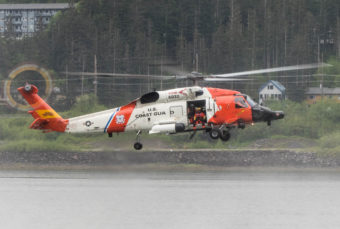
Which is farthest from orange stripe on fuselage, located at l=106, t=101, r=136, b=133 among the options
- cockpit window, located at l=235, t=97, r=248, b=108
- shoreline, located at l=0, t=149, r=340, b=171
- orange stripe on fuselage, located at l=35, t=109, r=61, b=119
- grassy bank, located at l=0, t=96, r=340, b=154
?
grassy bank, located at l=0, t=96, r=340, b=154

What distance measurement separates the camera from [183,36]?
291ft

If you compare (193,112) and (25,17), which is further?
(25,17)

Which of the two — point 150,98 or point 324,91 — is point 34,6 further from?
point 150,98

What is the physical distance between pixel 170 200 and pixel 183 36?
116 ft

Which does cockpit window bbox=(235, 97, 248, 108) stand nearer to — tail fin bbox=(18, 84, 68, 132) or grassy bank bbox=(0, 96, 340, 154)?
tail fin bbox=(18, 84, 68, 132)

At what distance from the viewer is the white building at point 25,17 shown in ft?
293

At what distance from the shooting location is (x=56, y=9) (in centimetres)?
9938

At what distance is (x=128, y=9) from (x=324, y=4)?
24987 millimetres

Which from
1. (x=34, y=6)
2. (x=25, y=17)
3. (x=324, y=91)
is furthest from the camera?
(x=34, y=6)

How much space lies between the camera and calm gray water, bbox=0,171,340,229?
50531 mm

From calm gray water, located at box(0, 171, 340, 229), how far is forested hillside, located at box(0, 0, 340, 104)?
17203 millimetres

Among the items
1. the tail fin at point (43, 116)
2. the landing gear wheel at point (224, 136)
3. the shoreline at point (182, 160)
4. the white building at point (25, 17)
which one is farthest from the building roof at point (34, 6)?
the landing gear wheel at point (224, 136)

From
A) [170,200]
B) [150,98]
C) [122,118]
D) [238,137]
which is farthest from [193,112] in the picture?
[238,137]

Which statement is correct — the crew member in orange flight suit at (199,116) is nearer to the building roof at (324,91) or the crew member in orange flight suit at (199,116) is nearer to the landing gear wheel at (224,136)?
the landing gear wheel at (224,136)
